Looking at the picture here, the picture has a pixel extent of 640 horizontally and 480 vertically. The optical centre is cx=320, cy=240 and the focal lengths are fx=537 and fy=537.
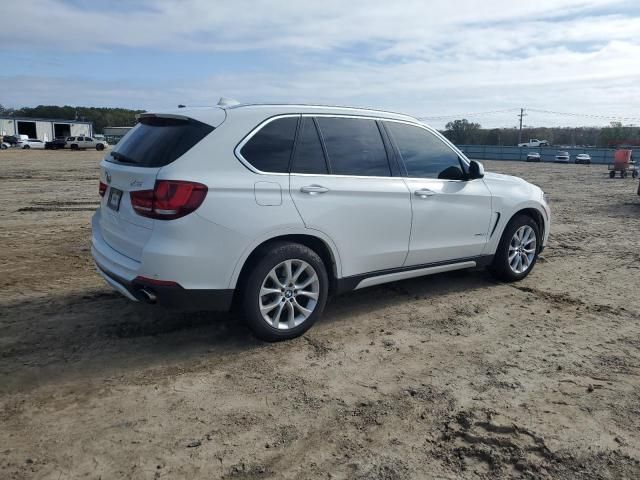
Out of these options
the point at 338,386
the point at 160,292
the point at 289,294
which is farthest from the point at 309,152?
the point at 338,386

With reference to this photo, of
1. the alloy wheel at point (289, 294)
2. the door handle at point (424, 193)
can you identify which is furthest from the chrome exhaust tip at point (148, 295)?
the door handle at point (424, 193)

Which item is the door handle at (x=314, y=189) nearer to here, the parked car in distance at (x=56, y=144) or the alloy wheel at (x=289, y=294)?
the alloy wheel at (x=289, y=294)

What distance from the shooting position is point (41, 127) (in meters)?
81.9

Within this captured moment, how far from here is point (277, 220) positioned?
13.6ft

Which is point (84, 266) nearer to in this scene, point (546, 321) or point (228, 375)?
point (228, 375)

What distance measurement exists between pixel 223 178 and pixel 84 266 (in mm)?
3661

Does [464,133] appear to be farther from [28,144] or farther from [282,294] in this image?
[282,294]

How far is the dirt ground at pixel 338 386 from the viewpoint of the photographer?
9.39ft

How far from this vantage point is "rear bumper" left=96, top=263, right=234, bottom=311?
388cm

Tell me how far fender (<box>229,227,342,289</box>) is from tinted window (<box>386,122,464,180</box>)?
119 centimetres

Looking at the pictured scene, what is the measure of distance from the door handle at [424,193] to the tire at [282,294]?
1277 millimetres

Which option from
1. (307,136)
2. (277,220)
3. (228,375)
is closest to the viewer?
(228,375)

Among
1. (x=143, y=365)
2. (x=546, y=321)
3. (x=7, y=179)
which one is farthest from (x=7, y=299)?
(x=7, y=179)

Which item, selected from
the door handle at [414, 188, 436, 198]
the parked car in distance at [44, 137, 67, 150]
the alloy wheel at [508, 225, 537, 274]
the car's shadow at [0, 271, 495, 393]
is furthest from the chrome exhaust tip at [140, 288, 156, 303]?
the parked car in distance at [44, 137, 67, 150]
